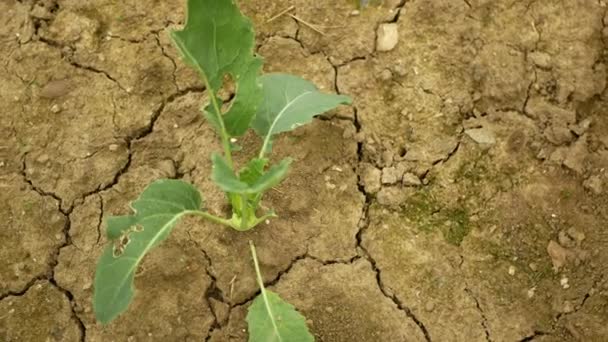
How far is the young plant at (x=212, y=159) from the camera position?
2.18 m

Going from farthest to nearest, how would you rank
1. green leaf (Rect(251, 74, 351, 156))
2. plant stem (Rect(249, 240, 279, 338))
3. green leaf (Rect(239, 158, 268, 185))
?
green leaf (Rect(251, 74, 351, 156)) → plant stem (Rect(249, 240, 279, 338)) → green leaf (Rect(239, 158, 268, 185))

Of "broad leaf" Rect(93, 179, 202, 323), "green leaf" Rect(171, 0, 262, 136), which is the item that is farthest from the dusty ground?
A: "green leaf" Rect(171, 0, 262, 136)

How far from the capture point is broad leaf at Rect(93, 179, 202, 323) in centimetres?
223

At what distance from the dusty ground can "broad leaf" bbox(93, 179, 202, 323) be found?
0.40 meters

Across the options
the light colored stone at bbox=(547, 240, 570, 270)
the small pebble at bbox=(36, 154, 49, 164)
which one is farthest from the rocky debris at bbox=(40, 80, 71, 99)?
the light colored stone at bbox=(547, 240, 570, 270)

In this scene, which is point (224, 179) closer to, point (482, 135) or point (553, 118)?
point (482, 135)

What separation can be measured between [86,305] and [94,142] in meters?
0.70

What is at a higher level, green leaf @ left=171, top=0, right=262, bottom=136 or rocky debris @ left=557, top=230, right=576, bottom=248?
green leaf @ left=171, top=0, right=262, bottom=136

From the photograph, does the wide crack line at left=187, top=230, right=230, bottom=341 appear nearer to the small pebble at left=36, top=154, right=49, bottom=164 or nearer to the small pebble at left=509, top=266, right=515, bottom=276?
the small pebble at left=36, top=154, right=49, bottom=164

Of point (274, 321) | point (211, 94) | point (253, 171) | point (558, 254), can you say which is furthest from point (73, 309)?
point (558, 254)

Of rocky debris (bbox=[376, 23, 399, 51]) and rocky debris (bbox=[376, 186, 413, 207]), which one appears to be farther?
rocky debris (bbox=[376, 23, 399, 51])

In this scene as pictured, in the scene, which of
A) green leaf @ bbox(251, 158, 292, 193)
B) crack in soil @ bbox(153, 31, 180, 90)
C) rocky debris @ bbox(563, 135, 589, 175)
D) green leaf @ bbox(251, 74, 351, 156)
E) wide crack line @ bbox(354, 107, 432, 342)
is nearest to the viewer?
green leaf @ bbox(251, 158, 292, 193)

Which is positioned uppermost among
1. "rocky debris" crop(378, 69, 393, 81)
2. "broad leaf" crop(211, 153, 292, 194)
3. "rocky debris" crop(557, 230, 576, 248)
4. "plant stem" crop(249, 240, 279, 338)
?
"broad leaf" crop(211, 153, 292, 194)

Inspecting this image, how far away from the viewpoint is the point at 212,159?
219cm
